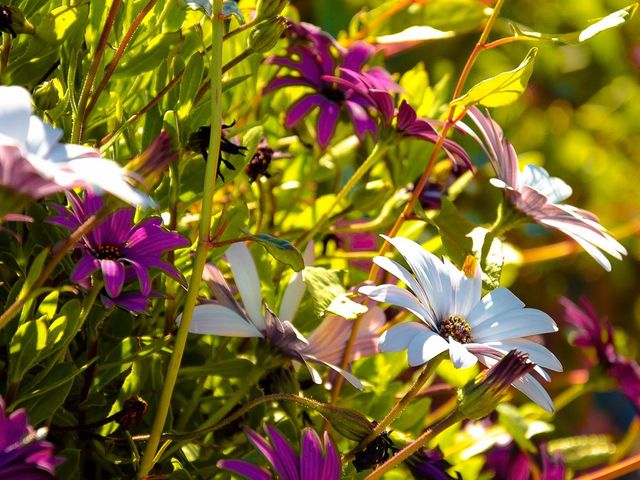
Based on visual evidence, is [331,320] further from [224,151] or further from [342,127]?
[342,127]

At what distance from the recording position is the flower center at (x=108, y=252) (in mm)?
354

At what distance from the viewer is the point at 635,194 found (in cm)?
128

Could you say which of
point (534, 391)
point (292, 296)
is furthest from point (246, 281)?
point (534, 391)

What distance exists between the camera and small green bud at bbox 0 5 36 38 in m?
0.38

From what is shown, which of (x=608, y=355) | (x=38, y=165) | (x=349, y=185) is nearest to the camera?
(x=38, y=165)

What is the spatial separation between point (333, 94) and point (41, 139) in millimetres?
281

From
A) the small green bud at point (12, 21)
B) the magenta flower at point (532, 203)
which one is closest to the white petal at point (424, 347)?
the magenta flower at point (532, 203)

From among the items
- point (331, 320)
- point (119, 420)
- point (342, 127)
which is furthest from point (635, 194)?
point (119, 420)

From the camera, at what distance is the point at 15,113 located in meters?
0.27

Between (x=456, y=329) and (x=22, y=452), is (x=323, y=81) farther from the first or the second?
(x=22, y=452)

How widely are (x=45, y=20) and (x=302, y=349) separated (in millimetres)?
186

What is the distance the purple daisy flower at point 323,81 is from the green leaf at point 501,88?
0.11 metres

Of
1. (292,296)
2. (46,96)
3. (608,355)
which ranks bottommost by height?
(608,355)

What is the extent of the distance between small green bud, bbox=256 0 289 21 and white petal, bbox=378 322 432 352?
0.14 m
